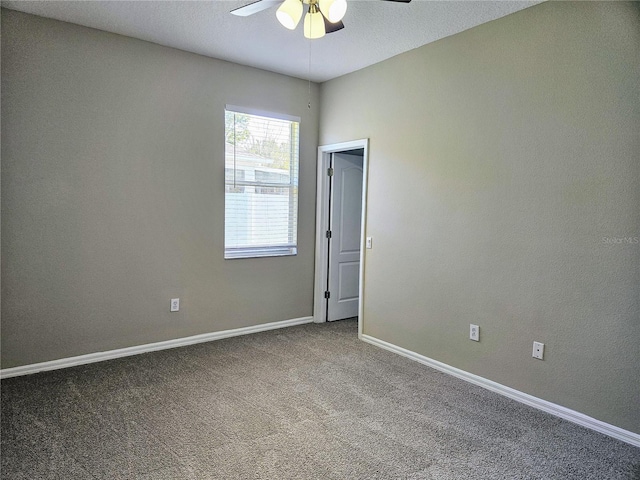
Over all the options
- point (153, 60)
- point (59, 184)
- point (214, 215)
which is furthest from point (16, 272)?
point (153, 60)

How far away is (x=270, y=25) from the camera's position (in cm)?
333

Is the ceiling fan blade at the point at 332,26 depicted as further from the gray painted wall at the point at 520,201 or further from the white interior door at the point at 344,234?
the white interior door at the point at 344,234

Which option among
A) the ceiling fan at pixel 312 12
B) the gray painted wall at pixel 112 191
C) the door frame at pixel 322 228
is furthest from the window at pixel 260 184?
the ceiling fan at pixel 312 12

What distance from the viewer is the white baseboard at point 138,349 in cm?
336

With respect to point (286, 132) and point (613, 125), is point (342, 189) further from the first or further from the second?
point (613, 125)

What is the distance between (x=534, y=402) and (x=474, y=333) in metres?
0.62

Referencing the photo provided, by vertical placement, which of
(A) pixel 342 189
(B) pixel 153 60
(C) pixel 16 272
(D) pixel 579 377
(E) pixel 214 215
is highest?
(B) pixel 153 60

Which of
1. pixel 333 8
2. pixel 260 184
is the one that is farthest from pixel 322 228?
pixel 333 8

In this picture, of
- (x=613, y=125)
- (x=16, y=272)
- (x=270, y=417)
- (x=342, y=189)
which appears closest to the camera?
(x=613, y=125)

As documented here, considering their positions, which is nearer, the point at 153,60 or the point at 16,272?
the point at 16,272

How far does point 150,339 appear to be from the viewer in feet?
12.9

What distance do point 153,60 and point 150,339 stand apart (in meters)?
2.44

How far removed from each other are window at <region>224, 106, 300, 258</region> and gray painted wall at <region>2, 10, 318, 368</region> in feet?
0.40

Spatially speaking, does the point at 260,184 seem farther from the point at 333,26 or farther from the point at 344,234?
the point at 333,26
